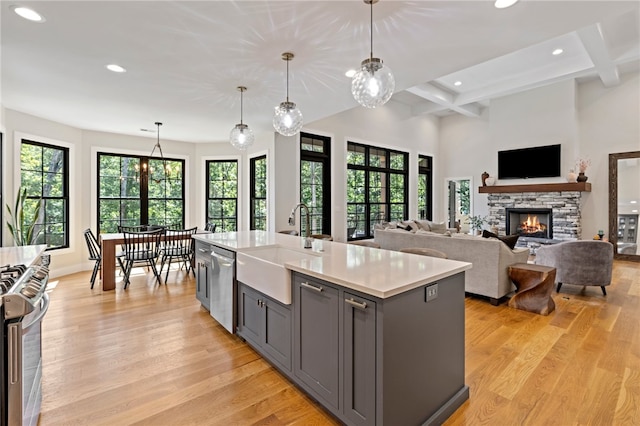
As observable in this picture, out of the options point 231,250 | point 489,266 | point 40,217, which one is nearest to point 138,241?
point 40,217

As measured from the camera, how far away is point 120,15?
2270 mm

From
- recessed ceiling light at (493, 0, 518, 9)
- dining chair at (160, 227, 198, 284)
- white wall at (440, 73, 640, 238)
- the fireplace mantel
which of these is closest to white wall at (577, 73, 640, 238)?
white wall at (440, 73, 640, 238)

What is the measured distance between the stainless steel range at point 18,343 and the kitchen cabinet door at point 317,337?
1.34m

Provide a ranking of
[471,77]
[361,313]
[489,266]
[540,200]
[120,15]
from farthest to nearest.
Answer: [540,200] → [471,77] → [489,266] → [120,15] → [361,313]

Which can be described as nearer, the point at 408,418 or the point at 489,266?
the point at 408,418

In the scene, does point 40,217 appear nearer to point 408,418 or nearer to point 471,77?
point 408,418

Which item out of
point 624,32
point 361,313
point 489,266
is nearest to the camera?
point 361,313

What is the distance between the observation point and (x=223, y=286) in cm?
309

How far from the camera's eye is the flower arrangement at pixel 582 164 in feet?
22.6

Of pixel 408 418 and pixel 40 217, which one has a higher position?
pixel 40 217

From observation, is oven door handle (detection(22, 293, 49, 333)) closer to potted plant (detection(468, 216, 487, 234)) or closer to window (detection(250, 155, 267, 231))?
window (detection(250, 155, 267, 231))

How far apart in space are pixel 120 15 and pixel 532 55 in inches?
252

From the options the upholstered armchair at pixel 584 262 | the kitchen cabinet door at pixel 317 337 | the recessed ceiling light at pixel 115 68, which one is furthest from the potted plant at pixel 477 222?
the recessed ceiling light at pixel 115 68

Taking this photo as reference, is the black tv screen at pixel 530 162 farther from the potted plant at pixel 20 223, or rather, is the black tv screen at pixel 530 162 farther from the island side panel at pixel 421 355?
the potted plant at pixel 20 223
